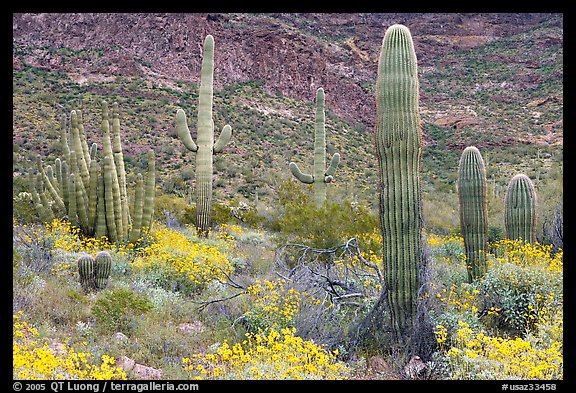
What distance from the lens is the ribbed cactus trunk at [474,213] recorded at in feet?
26.5

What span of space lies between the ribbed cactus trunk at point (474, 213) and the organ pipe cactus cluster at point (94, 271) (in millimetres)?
5234

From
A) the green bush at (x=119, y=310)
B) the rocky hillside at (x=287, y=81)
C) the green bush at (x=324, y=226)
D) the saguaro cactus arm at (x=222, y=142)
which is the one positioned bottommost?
the green bush at (x=119, y=310)

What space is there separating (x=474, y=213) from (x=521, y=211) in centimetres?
223

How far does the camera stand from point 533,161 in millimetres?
31422

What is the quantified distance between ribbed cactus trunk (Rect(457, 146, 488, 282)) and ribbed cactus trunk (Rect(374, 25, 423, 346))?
8.31 ft

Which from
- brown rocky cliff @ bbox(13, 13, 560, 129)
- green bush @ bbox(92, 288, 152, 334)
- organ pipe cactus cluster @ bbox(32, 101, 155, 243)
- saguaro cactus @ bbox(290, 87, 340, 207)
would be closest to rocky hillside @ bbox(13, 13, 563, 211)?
brown rocky cliff @ bbox(13, 13, 560, 129)

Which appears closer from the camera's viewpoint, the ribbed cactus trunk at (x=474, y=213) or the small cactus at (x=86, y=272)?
the small cactus at (x=86, y=272)

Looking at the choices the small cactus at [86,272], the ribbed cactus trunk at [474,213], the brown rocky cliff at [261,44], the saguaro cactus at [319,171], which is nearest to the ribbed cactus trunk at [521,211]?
the ribbed cactus trunk at [474,213]

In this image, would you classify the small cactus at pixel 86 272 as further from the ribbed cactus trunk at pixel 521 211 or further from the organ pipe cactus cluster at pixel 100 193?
the ribbed cactus trunk at pixel 521 211

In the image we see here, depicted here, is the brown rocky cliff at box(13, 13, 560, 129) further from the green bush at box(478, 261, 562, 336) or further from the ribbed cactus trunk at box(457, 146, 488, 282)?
the green bush at box(478, 261, 562, 336)

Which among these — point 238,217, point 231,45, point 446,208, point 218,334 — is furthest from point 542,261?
point 231,45

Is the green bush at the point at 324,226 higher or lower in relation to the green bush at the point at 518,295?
higher

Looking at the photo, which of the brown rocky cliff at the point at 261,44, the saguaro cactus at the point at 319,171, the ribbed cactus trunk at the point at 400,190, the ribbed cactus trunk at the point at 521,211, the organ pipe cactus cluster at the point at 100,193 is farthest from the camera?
the brown rocky cliff at the point at 261,44

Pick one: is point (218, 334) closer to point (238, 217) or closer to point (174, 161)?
point (238, 217)
